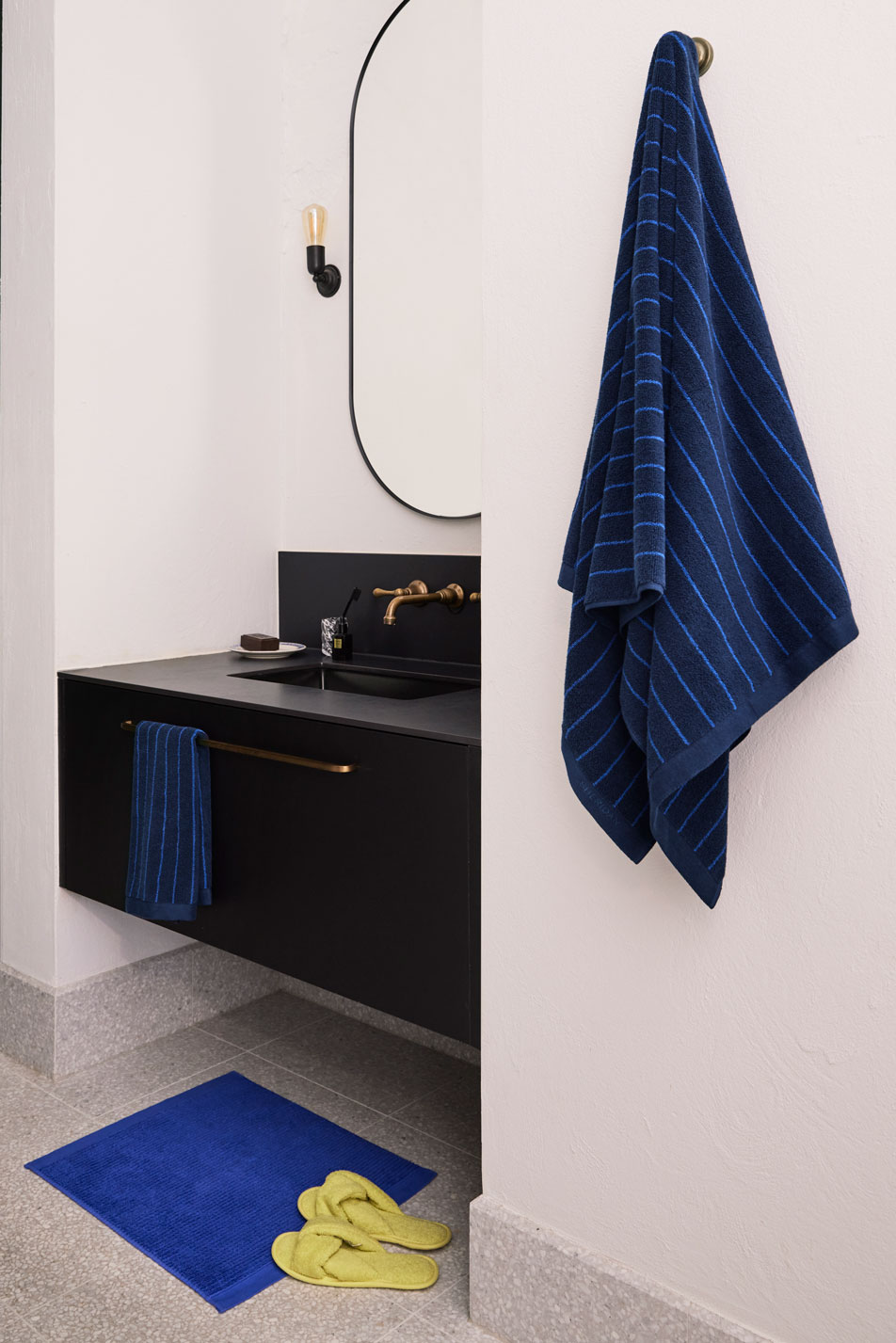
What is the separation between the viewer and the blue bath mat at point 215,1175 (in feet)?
5.46

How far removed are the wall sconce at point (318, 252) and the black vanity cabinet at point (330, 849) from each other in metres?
1.04

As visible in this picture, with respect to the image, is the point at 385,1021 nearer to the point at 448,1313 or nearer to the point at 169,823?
the point at 169,823

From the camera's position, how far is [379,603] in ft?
7.89

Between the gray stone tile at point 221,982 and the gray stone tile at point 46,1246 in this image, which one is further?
the gray stone tile at point 221,982

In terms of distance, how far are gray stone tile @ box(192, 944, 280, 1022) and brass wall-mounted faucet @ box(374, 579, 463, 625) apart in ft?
2.92

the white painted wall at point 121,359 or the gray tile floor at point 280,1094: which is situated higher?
the white painted wall at point 121,359

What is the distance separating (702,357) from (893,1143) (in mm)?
871

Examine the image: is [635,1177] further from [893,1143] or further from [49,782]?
[49,782]

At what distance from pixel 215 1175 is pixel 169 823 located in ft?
2.02

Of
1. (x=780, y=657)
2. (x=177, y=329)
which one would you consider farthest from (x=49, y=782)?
(x=780, y=657)

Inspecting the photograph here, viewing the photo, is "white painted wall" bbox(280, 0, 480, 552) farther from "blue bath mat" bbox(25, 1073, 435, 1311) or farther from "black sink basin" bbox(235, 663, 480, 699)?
"blue bath mat" bbox(25, 1073, 435, 1311)

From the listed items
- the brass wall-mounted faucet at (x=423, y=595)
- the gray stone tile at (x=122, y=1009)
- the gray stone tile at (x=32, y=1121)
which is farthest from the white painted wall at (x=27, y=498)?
the brass wall-mounted faucet at (x=423, y=595)

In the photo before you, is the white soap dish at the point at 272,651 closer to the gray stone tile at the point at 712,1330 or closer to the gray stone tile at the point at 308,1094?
the gray stone tile at the point at 308,1094

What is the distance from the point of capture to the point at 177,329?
234 centimetres
